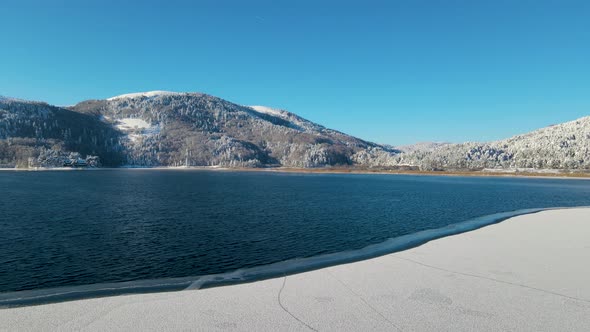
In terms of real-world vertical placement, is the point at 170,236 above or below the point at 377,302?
below

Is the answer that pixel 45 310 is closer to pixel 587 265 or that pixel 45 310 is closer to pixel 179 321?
pixel 179 321

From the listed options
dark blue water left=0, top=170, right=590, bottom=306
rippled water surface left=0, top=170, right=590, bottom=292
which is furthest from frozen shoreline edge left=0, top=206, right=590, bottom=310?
rippled water surface left=0, top=170, right=590, bottom=292

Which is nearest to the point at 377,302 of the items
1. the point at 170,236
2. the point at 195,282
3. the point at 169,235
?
the point at 195,282

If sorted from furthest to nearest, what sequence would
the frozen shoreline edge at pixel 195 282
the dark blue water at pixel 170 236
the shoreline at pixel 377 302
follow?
the dark blue water at pixel 170 236, the frozen shoreline edge at pixel 195 282, the shoreline at pixel 377 302

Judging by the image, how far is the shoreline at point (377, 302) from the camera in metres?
14.0

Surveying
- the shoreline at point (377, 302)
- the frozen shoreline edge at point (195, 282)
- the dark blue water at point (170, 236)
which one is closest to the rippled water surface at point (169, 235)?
the dark blue water at point (170, 236)

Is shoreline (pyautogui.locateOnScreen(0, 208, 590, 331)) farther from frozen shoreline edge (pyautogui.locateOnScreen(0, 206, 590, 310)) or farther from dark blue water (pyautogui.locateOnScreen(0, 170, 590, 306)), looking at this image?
dark blue water (pyautogui.locateOnScreen(0, 170, 590, 306))

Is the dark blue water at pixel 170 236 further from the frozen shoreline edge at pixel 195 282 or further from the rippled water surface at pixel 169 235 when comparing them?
the frozen shoreline edge at pixel 195 282

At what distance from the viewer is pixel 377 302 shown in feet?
54.1

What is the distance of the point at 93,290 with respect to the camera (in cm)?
1992

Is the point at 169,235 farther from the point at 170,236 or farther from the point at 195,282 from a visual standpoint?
the point at 195,282

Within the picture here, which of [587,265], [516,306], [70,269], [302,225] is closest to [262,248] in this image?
[302,225]

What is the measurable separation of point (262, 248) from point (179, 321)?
17.1m

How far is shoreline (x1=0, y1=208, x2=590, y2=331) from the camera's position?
14.0 m
